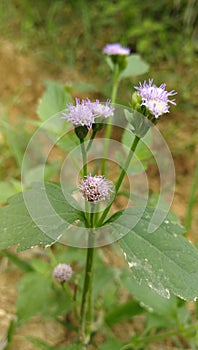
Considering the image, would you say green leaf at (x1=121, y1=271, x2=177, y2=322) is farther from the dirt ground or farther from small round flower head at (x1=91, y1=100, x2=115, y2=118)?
small round flower head at (x1=91, y1=100, x2=115, y2=118)

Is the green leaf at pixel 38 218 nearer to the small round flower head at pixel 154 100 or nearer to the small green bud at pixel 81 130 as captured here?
the small green bud at pixel 81 130

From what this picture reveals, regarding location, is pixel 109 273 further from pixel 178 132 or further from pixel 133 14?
pixel 133 14

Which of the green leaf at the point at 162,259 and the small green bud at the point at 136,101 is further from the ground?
the small green bud at the point at 136,101

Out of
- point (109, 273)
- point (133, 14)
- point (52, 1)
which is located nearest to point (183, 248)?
point (109, 273)

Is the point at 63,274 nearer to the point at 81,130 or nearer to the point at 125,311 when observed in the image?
the point at 125,311

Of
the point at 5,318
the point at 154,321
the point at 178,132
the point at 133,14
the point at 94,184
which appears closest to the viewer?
the point at 94,184

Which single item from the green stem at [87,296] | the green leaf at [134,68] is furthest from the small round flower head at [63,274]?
the green leaf at [134,68]
